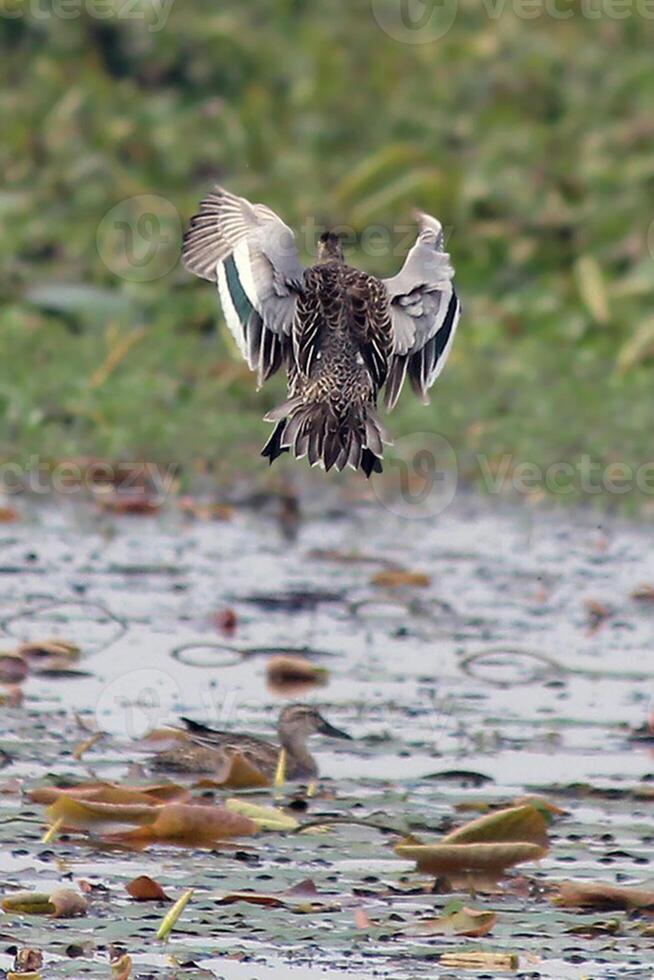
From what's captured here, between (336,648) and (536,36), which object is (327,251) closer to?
(336,648)

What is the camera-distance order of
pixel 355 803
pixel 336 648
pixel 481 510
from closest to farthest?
1. pixel 355 803
2. pixel 336 648
3. pixel 481 510

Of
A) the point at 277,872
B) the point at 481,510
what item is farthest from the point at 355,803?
the point at 481,510

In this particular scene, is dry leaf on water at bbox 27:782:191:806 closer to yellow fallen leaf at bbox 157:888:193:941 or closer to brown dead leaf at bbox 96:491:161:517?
yellow fallen leaf at bbox 157:888:193:941

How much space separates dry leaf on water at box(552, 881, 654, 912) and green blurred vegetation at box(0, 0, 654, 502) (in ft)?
15.6

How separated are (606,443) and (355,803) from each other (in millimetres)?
4306

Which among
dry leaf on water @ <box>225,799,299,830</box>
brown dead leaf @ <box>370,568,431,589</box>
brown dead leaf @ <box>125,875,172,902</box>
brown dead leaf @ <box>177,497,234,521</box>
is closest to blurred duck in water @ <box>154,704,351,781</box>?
dry leaf on water @ <box>225,799,299,830</box>

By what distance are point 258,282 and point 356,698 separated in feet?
5.01

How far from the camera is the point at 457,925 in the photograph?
5.35 metres

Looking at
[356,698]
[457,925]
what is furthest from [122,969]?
[356,698]

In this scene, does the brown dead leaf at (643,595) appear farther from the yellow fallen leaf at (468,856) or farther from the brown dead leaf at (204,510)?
the yellow fallen leaf at (468,856)

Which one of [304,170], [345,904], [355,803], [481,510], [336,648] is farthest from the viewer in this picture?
[304,170]

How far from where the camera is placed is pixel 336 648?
26.0 feet

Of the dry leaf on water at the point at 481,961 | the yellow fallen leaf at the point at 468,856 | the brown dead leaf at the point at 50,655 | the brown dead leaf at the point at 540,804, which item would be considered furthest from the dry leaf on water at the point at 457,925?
the brown dead leaf at the point at 50,655

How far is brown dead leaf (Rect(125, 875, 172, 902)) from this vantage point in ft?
17.8
